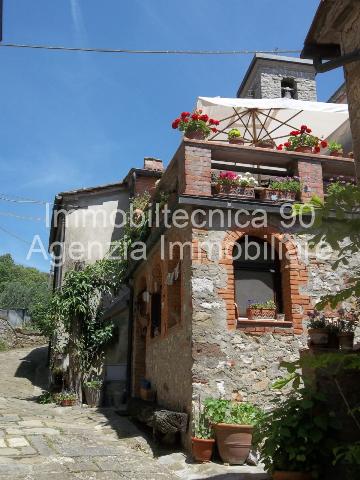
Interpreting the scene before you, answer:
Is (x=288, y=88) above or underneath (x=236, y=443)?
above

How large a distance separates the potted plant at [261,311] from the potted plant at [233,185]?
187cm

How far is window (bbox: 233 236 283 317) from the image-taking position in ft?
25.8

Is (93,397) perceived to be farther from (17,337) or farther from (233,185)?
(17,337)

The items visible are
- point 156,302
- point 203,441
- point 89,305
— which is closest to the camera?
point 203,441

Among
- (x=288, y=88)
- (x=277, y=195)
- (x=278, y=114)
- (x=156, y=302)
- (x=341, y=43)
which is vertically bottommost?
(x=156, y=302)

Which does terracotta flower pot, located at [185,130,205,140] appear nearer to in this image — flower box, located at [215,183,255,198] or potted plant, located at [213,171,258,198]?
potted plant, located at [213,171,258,198]

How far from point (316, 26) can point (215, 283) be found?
12.8 ft

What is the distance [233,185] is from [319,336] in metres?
3.26

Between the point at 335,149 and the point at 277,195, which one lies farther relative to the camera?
the point at 335,149

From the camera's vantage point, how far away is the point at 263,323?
7.34m

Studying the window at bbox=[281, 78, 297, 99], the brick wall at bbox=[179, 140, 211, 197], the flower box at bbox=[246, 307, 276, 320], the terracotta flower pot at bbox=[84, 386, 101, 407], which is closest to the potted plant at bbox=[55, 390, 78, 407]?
the terracotta flower pot at bbox=[84, 386, 101, 407]

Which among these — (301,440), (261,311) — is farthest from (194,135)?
(301,440)

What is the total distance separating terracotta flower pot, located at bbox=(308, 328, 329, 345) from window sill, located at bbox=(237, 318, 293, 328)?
1809 millimetres

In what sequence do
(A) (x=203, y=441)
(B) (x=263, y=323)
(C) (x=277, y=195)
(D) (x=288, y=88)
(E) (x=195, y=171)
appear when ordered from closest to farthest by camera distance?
(A) (x=203, y=441), (B) (x=263, y=323), (E) (x=195, y=171), (C) (x=277, y=195), (D) (x=288, y=88)
